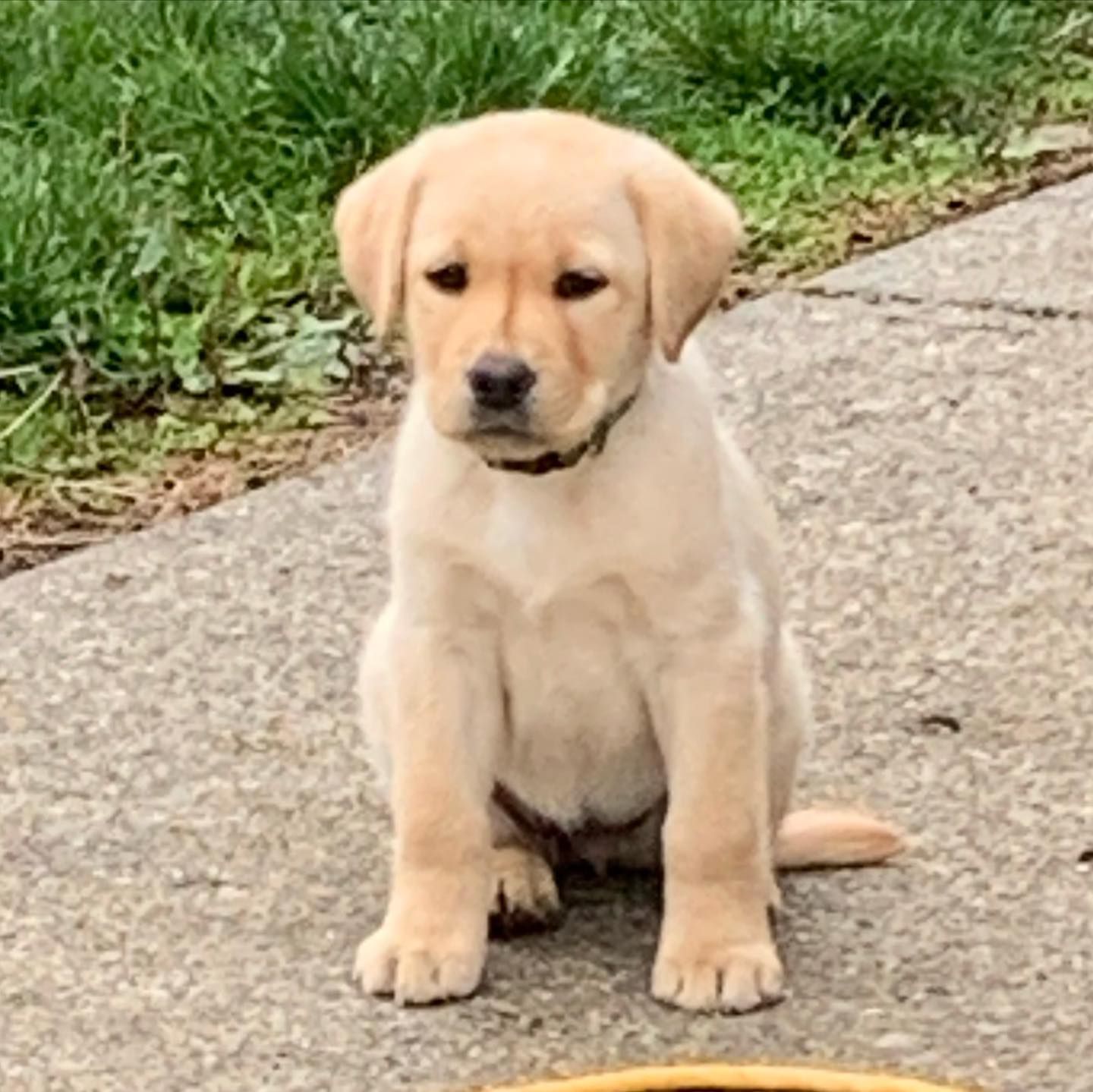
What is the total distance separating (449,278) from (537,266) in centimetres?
11

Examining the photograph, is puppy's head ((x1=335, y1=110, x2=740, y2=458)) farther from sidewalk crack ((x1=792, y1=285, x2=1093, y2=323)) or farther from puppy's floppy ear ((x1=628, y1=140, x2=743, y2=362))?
sidewalk crack ((x1=792, y1=285, x2=1093, y2=323))

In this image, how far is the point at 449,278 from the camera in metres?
3.81

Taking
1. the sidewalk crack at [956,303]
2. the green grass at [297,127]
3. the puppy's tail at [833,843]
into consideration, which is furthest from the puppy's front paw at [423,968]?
the sidewalk crack at [956,303]

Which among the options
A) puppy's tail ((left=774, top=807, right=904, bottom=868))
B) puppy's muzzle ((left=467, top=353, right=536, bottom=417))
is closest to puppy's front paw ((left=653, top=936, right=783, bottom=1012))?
puppy's tail ((left=774, top=807, right=904, bottom=868))

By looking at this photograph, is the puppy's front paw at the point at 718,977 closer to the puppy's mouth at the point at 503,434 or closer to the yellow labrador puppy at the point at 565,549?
the yellow labrador puppy at the point at 565,549

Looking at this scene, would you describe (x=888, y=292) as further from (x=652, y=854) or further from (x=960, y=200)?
(x=652, y=854)

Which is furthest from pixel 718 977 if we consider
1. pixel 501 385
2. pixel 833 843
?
pixel 501 385

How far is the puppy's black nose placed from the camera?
371cm

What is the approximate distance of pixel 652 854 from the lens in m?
4.29

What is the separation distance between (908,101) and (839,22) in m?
0.25

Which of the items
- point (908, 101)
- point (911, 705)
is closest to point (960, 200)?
point (908, 101)

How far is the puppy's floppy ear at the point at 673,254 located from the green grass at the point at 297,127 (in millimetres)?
2366

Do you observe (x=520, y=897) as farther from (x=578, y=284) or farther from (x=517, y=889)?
(x=578, y=284)

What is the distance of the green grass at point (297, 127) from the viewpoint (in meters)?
6.35
